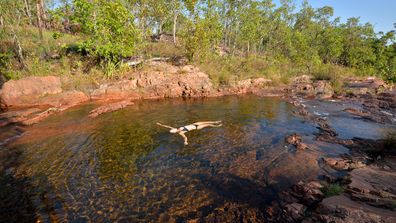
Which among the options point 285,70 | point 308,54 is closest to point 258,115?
point 285,70

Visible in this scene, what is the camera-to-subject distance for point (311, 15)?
49.4 m

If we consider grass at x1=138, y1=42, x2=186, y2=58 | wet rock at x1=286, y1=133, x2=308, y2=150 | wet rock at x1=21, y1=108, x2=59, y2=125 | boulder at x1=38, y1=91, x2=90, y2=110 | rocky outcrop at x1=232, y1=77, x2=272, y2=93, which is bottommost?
wet rock at x1=286, y1=133, x2=308, y2=150

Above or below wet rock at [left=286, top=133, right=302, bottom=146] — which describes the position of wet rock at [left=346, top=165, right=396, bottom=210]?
above

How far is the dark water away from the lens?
17.2 ft

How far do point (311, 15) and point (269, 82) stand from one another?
35648 mm

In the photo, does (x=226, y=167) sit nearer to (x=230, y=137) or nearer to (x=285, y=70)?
(x=230, y=137)

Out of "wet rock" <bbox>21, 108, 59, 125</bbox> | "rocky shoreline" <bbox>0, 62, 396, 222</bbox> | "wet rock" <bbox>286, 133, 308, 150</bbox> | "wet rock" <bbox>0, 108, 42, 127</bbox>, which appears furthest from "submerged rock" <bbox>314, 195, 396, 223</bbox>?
"wet rock" <bbox>0, 108, 42, 127</bbox>

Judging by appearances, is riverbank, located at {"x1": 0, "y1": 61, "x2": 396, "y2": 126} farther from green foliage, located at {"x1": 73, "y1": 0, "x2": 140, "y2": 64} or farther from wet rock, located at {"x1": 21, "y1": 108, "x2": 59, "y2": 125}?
green foliage, located at {"x1": 73, "y1": 0, "x2": 140, "y2": 64}

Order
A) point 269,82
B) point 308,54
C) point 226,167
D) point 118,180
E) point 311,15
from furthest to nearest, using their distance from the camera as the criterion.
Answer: point 311,15 < point 308,54 < point 269,82 < point 226,167 < point 118,180

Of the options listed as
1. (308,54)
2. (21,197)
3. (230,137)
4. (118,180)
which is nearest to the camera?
(21,197)

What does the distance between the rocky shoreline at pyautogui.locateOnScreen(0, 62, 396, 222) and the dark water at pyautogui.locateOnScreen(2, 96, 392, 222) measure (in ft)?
2.00

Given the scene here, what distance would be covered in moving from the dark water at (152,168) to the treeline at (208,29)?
4853 millimetres

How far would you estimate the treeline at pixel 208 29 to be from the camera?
17.3 m

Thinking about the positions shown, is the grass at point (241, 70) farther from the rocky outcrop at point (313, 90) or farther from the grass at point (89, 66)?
the rocky outcrop at point (313, 90)
